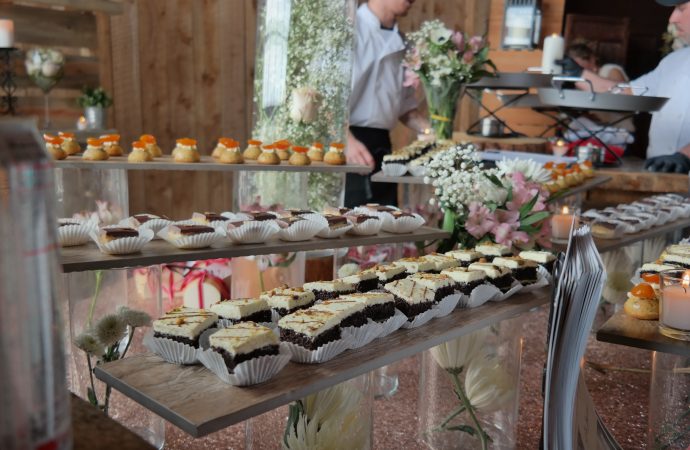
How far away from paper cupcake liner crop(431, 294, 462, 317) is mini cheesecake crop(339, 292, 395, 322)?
10 cm

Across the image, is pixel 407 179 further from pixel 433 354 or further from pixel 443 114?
pixel 433 354

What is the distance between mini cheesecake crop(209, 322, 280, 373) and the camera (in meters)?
0.88

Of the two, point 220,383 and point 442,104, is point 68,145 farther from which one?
point 442,104

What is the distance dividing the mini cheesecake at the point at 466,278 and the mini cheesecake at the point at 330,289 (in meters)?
0.22

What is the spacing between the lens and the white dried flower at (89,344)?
135 centimetres

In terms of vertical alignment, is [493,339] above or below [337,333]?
below

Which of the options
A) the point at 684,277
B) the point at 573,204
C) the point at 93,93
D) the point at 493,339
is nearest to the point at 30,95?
the point at 93,93

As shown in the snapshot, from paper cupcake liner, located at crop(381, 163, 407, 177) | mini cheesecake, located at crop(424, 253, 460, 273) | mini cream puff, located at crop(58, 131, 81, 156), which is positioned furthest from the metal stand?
mini cheesecake, located at crop(424, 253, 460, 273)

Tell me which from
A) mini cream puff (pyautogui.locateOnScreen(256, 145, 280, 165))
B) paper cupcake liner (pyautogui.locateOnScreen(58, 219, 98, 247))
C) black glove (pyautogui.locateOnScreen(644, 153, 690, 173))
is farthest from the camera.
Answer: black glove (pyautogui.locateOnScreen(644, 153, 690, 173))

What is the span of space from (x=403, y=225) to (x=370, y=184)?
5.60 ft

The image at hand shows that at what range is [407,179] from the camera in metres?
2.50

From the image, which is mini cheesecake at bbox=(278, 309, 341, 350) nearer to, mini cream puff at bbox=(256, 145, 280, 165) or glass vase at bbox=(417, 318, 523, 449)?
glass vase at bbox=(417, 318, 523, 449)

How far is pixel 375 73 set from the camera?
3.64 m

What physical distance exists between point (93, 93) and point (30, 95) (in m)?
0.37
